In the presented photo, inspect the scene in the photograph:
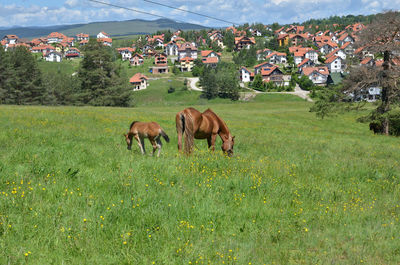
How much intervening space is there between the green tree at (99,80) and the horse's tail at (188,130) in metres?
60.1

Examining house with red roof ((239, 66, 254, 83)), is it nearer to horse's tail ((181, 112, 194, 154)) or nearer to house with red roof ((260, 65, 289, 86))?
house with red roof ((260, 65, 289, 86))

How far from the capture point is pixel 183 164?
9.60 metres

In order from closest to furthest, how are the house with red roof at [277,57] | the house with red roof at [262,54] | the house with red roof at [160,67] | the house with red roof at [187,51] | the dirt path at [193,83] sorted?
1. the dirt path at [193,83]
2. the house with red roof at [160,67]
3. the house with red roof at [277,57]
4. the house with red roof at [262,54]
5. the house with red roof at [187,51]

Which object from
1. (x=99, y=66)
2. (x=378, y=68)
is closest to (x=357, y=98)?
(x=378, y=68)

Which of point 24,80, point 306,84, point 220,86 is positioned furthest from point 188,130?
point 306,84

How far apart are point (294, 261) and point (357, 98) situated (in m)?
33.1

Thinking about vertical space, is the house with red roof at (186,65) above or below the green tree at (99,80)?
above

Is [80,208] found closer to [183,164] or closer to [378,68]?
[183,164]

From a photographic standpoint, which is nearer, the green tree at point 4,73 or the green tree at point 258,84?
the green tree at point 4,73

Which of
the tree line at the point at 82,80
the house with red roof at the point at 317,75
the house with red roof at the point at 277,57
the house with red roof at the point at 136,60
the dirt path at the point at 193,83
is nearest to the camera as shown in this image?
the tree line at the point at 82,80

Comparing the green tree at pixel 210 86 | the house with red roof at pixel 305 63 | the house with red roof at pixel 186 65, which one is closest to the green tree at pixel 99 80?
the green tree at pixel 210 86

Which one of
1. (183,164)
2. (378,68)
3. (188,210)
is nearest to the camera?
(188,210)

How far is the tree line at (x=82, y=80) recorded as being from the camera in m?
68.5

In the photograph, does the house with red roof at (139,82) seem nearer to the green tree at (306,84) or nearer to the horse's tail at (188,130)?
the green tree at (306,84)
